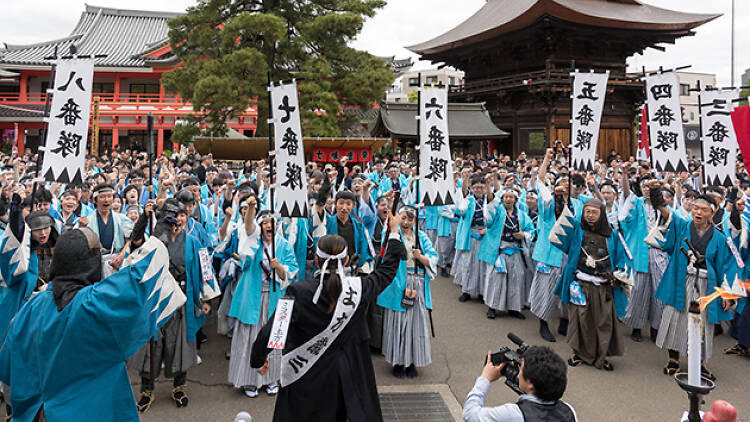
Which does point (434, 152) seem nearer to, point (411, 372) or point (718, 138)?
point (411, 372)

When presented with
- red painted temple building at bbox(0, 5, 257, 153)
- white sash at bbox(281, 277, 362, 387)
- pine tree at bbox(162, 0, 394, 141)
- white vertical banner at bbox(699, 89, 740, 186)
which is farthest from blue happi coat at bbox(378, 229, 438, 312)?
red painted temple building at bbox(0, 5, 257, 153)

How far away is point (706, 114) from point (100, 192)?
7.70m

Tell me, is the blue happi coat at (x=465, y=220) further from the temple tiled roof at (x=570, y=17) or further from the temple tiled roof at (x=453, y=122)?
the temple tiled roof at (x=570, y=17)

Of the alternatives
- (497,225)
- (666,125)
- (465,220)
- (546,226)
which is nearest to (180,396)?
(497,225)

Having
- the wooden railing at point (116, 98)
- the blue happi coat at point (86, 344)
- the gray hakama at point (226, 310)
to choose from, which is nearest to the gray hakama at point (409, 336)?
the gray hakama at point (226, 310)

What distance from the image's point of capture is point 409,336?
4.91 m

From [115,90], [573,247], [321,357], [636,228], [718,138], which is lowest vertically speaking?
[321,357]

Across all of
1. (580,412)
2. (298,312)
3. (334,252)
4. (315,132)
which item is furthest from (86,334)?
(315,132)

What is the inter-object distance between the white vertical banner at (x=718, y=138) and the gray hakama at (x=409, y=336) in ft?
13.8

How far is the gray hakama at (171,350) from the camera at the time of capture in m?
4.14

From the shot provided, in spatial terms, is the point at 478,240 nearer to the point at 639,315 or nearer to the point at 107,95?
the point at 639,315

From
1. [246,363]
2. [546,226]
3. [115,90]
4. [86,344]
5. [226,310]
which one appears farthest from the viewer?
[115,90]

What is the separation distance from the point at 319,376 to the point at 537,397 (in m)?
1.27

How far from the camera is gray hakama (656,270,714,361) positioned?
4863 millimetres
